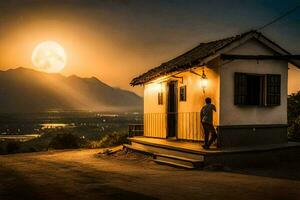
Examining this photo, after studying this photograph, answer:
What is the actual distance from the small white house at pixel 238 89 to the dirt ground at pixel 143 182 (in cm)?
208

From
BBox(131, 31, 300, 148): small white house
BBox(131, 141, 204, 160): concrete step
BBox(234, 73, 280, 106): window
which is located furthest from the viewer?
BBox(234, 73, 280, 106): window

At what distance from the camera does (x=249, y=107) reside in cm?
1591

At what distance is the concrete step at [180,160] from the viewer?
44.2 ft

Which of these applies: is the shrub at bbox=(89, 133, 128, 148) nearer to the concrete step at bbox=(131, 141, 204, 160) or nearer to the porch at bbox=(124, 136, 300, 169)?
the concrete step at bbox=(131, 141, 204, 160)

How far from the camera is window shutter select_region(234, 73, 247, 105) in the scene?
15516 mm

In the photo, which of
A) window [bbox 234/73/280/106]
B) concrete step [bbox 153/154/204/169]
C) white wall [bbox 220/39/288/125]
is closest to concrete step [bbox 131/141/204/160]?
concrete step [bbox 153/154/204/169]

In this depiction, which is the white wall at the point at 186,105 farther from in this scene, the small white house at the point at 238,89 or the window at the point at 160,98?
the window at the point at 160,98

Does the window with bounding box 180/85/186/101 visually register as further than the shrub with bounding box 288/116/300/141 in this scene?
No

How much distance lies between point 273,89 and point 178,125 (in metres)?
4.41

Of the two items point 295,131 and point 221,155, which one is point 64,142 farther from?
point 221,155

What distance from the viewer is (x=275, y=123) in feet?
54.4

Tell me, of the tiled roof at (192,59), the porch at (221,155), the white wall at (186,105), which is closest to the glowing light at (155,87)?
the white wall at (186,105)

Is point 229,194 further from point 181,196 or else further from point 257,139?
point 257,139

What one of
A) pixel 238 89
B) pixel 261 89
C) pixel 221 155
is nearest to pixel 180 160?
pixel 221 155
